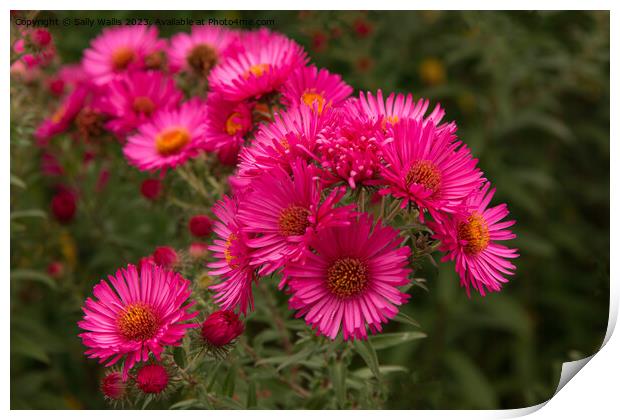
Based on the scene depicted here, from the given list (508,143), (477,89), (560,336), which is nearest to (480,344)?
(560,336)

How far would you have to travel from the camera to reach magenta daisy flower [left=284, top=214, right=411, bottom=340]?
869mm

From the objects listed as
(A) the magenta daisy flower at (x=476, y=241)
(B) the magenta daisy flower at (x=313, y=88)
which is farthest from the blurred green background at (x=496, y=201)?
(A) the magenta daisy flower at (x=476, y=241)

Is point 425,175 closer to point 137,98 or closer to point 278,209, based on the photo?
point 278,209

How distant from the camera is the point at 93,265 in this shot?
176 centimetres

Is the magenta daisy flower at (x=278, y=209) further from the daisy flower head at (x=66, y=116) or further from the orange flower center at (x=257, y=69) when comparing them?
the daisy flower head at (x=66, y=116)

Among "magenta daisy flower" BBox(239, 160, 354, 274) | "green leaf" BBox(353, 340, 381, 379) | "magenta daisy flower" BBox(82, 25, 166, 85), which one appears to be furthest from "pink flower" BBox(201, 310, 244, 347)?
"magenta daisy flower" BBox(82, 25, 166, 85)

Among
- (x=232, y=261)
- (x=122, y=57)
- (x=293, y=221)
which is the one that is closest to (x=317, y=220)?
(x=293, y=221)

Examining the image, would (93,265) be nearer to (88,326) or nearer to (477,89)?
(88,326)

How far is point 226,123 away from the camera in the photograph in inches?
46.7

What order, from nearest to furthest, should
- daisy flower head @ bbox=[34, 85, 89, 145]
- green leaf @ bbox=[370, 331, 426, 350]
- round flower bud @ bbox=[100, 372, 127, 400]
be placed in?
round flower bud @ bbox=[100, 372, 127, 400] < green leaf @ bbox=[370, 331, 426, 350] < daisy flower head @ bbox=[34, 85, 89, 145]

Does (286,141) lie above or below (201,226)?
above

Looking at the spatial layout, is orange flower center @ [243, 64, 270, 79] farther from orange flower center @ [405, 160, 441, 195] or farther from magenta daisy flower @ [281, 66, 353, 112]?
orange flower center @ [405, 160, 441, 195]

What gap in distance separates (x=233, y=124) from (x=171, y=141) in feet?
0.80

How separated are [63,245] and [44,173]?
0.25 m
